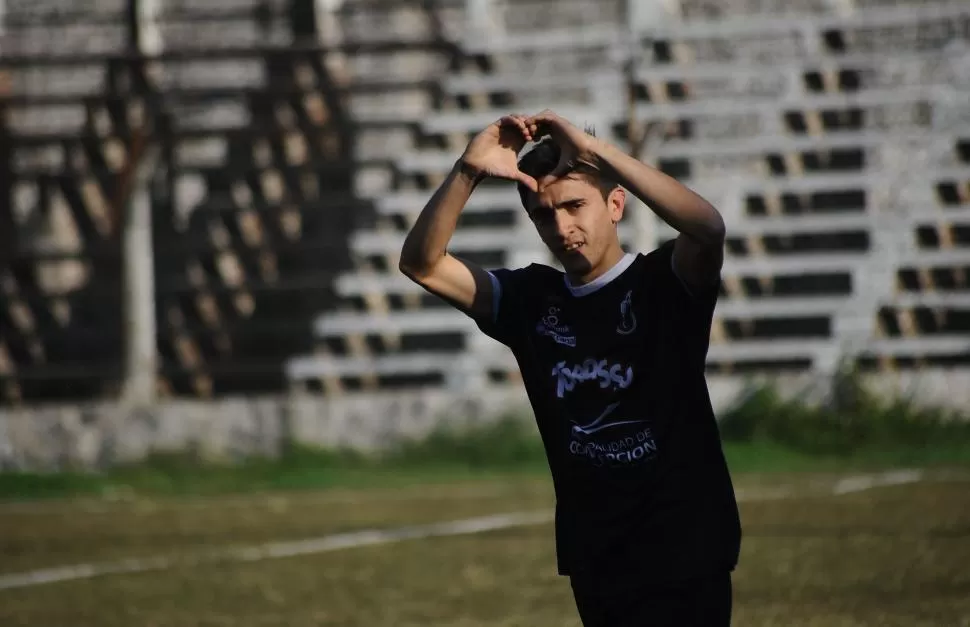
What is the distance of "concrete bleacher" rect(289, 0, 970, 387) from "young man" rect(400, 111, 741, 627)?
1187 centimetres

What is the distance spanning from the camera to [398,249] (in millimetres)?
18500

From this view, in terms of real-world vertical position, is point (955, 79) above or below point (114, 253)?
→ above

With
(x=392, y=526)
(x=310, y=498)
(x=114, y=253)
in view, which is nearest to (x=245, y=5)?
(x=114, y=253)

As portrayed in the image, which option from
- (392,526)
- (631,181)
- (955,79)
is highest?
(631,181)

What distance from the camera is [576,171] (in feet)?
14.3

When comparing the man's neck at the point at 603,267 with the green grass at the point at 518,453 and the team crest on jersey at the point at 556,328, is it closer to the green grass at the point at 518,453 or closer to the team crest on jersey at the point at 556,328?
the team crest on jersey at the point at 556,328

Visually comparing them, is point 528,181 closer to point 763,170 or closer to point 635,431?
point 635,431

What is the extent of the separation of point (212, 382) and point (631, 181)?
1569 centimetres

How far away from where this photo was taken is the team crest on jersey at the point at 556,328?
4.52 meters

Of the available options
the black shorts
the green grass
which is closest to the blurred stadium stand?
the green grass

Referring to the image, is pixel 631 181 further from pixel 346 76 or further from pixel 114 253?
pixel 346 76

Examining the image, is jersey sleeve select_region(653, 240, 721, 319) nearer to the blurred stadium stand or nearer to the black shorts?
the black shorts

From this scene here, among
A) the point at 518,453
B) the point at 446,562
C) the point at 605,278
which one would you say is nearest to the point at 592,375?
the point at 605,278

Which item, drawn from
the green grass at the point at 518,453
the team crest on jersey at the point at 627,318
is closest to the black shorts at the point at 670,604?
the team crest on jersey at the point at 627,318
